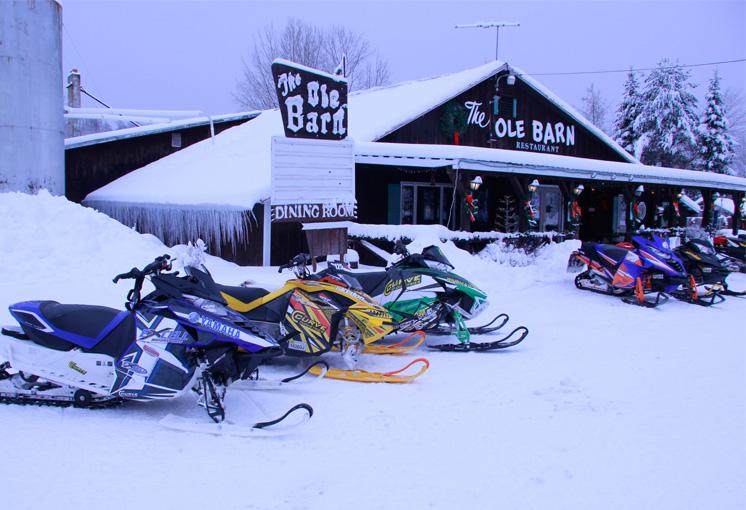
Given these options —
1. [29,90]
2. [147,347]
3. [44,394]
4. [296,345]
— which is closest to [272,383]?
[296,345]

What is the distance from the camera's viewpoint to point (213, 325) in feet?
12.2

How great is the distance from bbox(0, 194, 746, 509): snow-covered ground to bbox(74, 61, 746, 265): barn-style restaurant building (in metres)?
5.37

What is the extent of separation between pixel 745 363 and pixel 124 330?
5.26 metres

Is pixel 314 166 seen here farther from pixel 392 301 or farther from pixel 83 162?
pixel 83 162

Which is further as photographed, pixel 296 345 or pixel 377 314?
pixel 377 314

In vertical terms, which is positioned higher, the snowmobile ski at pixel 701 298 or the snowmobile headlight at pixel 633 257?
the snowmobile headlight at pixel 633 257

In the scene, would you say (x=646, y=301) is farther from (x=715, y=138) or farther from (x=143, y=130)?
(x=715, y=138)

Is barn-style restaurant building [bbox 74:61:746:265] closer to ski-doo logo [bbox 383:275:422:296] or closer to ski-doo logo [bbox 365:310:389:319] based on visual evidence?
ski-doo logo [bbox 383:275:422:296]

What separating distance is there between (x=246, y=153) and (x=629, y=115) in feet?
96.5

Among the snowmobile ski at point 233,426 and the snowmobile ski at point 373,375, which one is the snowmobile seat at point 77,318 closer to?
the snowmobile ski at point 233,426

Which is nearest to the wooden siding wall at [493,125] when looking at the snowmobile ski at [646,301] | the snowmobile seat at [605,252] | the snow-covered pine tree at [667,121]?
the snowmobile seat at [605,252]

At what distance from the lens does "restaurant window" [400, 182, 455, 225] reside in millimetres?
15000

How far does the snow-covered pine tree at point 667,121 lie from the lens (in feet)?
110

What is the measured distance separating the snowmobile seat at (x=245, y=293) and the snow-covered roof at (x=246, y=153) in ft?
15.9
